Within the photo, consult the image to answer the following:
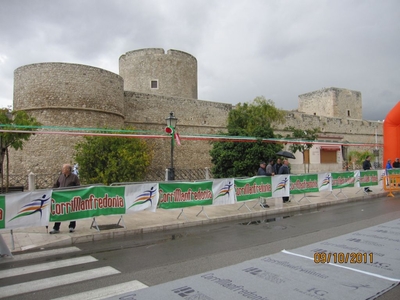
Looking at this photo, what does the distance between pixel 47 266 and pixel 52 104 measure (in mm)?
13185

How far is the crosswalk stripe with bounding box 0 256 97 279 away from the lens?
500 cm

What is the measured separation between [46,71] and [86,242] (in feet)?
41.4

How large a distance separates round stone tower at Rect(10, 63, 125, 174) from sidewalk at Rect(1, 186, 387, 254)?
30.1 feet

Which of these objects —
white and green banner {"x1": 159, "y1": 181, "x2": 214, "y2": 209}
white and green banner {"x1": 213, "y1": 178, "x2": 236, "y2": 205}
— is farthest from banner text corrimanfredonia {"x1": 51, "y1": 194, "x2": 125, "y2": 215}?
white and green banner {"x1": 213, "y1": 178, "x2": 236, "y2": 205}

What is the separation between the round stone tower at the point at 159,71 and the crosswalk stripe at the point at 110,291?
22715 mm

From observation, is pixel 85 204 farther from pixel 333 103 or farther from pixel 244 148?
pixel 333 103

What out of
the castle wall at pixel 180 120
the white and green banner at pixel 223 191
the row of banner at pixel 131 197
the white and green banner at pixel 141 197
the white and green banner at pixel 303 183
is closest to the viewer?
the row of banner at pixel 131 197

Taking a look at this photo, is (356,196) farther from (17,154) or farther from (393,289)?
(17,154)

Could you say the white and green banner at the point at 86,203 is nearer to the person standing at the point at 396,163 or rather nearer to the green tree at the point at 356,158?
the person standing at the point at 396,163

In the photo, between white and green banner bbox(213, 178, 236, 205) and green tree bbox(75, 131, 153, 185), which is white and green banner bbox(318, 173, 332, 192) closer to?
white and green banner bbox(213, 178, 236, 205)

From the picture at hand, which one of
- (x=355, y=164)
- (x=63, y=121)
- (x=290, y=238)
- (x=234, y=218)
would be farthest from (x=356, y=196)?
(x=355, y=164)

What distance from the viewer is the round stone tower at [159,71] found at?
2581cm

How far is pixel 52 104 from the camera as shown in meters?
16.7
